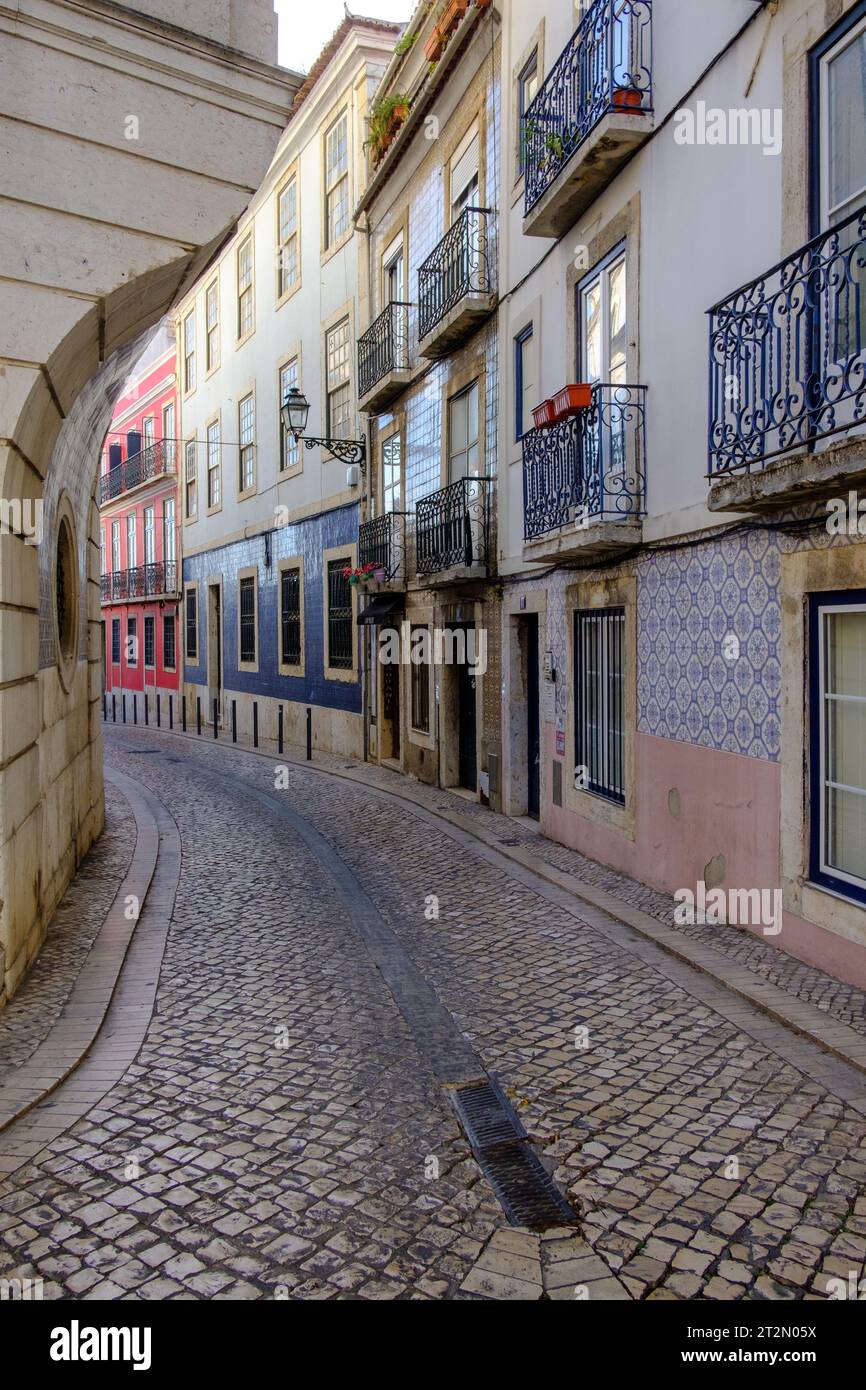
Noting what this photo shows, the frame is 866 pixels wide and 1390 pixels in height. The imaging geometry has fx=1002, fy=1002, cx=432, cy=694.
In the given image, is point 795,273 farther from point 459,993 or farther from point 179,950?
point 179,950

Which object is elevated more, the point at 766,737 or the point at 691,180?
the point at 691,180

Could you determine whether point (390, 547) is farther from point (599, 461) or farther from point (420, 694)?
point (599, 461)

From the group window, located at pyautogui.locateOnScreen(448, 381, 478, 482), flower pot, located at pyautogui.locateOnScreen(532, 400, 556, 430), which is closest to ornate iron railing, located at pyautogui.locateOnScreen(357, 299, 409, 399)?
window, located at pyautogui.locateOnScreen(448, 381, 478, 482)

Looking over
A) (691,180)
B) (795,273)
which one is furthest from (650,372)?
(795,273)

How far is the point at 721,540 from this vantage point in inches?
264

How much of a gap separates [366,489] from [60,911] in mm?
10959

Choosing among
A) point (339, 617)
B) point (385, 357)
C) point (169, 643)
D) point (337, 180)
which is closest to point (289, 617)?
point (339, 617)

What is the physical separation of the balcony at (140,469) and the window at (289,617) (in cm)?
920

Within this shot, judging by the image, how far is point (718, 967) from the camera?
595cm

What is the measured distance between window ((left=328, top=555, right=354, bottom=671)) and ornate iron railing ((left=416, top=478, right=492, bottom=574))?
4.65m

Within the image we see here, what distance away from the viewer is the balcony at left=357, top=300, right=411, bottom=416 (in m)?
15.0

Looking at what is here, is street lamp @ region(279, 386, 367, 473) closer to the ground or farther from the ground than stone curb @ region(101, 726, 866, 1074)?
farther from the ground

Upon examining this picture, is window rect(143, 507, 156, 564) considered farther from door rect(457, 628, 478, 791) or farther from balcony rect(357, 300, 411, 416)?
door rect(457, 628, 478, 791)

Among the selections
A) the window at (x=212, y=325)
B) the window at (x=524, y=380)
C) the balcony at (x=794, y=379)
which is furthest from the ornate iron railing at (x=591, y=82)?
the window at (x=212, y=325)
